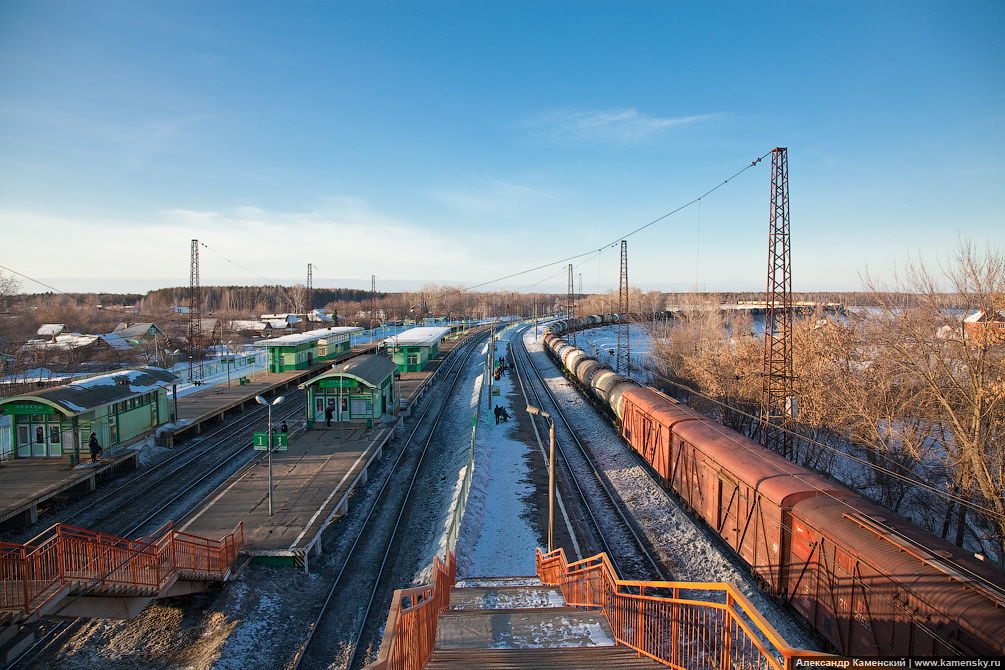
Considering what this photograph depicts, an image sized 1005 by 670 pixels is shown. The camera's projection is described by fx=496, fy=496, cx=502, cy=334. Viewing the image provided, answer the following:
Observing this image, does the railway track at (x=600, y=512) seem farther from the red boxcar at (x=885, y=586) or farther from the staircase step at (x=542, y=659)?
the staircase step at (x=542, y=659)

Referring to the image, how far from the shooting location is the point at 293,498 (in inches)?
626

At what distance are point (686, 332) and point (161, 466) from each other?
3425cm

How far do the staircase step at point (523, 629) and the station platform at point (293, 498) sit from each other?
619cm

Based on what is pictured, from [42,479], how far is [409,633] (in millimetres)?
17827

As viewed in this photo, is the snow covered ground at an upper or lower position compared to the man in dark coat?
lower

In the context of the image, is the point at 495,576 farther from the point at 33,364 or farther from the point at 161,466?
the point at 33,364

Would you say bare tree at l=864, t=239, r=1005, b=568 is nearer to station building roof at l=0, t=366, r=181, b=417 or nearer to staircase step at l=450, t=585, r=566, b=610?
staircase step at l=450, t=585, r=566, b=610

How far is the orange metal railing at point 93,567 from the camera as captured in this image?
859 centimetres

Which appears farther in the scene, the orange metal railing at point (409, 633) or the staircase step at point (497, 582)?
the staircase step at point (497, 582)

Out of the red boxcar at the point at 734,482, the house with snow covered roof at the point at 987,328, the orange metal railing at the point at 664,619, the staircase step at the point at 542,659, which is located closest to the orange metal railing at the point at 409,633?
the staircase step at the point at 542,659

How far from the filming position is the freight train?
7430mm

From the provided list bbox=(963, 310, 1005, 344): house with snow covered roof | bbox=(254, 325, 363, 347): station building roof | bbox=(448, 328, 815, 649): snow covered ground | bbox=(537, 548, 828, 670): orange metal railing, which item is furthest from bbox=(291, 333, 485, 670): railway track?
bbox=(254, 325, 363, 347): station building roof

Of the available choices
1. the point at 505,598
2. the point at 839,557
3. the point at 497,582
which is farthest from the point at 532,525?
the point at 839,557

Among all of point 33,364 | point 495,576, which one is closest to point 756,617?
point 495,576
